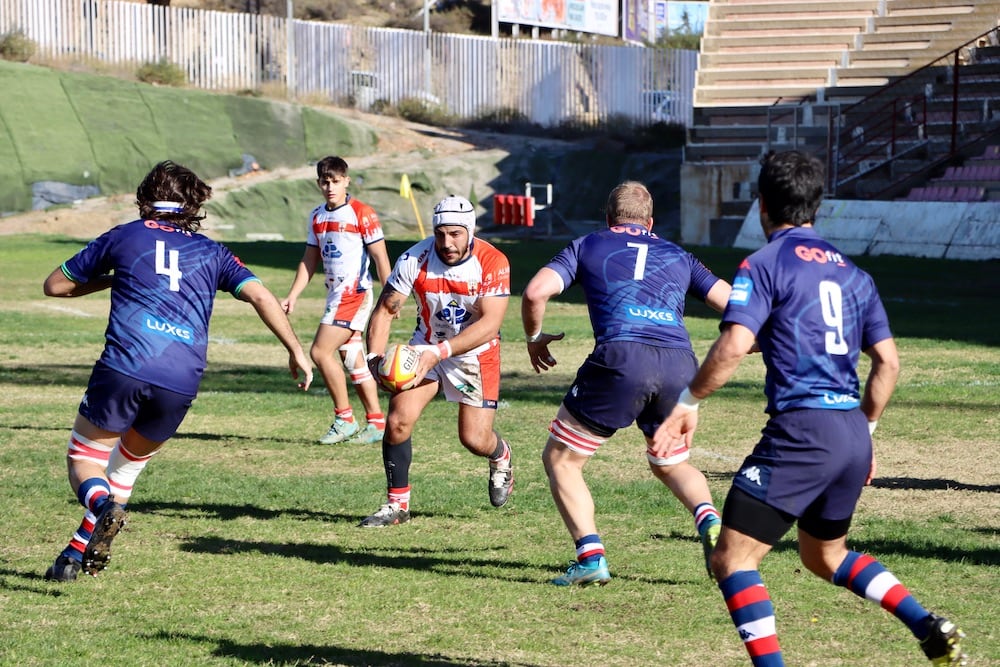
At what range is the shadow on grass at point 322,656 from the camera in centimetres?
567

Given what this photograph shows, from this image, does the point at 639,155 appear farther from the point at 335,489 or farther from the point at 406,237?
the point at 335,489

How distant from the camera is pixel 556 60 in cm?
4925

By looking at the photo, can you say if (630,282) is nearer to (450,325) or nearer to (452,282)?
(452,282)

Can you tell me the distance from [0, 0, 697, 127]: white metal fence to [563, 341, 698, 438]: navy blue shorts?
4089cm

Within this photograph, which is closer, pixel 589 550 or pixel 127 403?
pixel 127 403

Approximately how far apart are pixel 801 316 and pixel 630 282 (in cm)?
185

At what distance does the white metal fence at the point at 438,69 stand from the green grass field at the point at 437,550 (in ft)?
111

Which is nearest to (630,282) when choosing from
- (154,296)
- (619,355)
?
(619,355)

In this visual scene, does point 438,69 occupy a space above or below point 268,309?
above

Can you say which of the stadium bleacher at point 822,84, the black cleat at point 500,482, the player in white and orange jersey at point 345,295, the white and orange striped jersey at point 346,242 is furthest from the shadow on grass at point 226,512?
the stadium bleacher at point 822,84

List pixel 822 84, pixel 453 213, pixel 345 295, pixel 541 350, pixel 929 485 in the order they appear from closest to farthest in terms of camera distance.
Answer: pixel 541 350
pixel 453 213
pixel 929 485
pixel 345 295
pixel 822 84

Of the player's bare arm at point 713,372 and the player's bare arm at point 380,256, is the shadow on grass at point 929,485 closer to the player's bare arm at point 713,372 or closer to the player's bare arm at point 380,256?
the player's bare arm at point 380,256

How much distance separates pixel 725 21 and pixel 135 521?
107ft

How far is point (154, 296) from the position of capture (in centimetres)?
662
